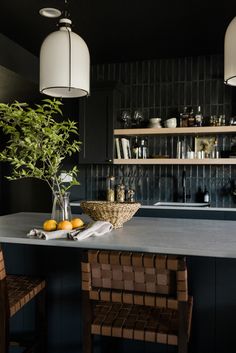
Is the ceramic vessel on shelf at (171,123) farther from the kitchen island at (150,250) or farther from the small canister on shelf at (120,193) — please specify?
the kitchen island at (150,250)

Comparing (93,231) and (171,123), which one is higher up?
(171,123)

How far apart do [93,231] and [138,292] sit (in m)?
0.48

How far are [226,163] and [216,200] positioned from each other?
0.54m

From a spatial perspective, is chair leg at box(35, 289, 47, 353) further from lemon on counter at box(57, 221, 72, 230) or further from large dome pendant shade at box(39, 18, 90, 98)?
large dome pendant shade at box(39, 18, 90, 98)

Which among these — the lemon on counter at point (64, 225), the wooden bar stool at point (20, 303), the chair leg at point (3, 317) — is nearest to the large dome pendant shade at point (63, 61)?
the lemon on counter at point (64, 225)

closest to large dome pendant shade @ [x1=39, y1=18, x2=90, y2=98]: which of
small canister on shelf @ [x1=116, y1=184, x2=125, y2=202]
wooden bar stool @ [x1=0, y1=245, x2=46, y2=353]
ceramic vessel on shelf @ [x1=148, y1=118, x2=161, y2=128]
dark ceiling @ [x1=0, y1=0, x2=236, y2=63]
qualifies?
wooden bar stool @ [x1=0, y1=245, x2=46, y2=353]

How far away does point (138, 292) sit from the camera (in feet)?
4.45

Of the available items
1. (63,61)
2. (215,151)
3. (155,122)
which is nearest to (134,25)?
(155,122)

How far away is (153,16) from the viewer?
333cm

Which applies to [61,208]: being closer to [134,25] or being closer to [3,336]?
[3,336]

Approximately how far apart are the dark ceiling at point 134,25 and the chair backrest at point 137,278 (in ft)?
8.15

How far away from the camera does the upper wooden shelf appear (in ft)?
13.4

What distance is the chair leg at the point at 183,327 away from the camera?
1.30 m

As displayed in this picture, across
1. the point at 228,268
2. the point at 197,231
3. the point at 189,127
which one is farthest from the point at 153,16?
the point at 228,268
